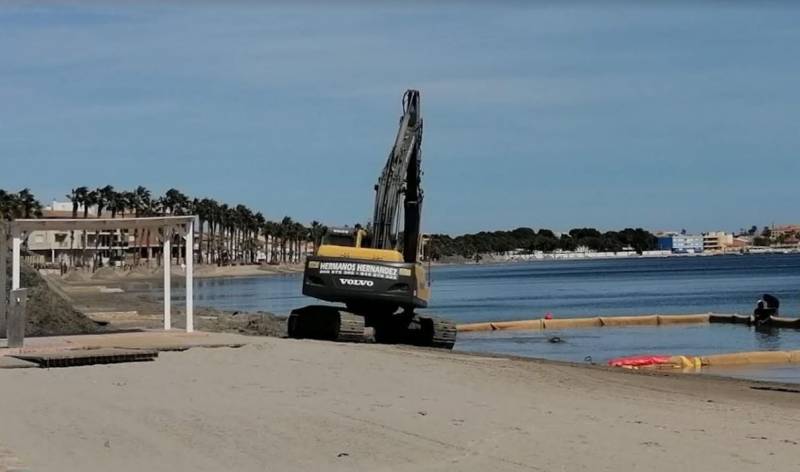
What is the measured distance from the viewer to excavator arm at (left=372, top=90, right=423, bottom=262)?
25.5 metres

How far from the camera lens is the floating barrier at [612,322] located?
41.3 metres

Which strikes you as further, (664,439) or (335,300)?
(335,300)

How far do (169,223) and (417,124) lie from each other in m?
6.76

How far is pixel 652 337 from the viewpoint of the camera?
37.8m

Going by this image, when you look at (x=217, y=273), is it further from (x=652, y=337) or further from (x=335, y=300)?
(x=335, y=300)

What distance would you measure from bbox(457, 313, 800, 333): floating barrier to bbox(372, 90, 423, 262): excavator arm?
577 inches

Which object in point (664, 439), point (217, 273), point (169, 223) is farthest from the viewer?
point (217, 273)

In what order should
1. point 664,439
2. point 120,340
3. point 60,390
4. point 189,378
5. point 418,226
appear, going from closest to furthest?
point 664,439 < point 60,390 < point 189,378 < point 120,340 < point 418,226

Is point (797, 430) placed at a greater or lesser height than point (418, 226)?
lesser

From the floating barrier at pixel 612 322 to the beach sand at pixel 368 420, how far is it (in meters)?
23.5

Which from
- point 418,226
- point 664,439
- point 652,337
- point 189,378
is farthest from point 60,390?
point 652,337

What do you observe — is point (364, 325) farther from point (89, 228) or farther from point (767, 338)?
point (767, 338)

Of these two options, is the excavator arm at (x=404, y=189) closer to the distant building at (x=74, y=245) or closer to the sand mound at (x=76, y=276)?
the sand mound at (x=76, y=276)

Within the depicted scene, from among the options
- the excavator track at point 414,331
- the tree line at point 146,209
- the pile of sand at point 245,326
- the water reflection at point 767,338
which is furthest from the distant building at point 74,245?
the excavator track at point 414,331
